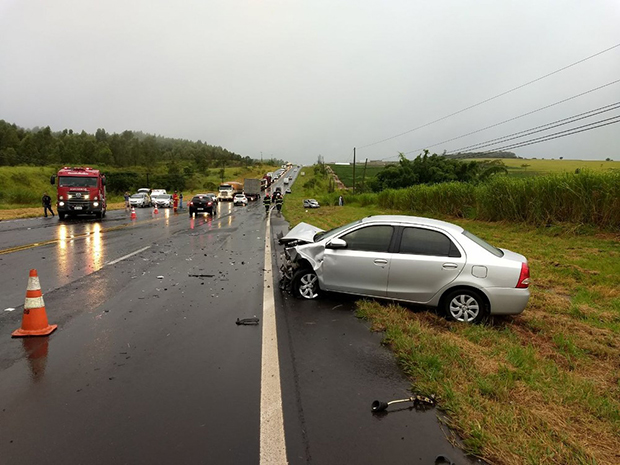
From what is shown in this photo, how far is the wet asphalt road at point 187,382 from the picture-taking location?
2.98 m

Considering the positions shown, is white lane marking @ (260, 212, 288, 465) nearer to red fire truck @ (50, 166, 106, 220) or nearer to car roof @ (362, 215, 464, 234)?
car roof @ (362, 215, 464, 234)

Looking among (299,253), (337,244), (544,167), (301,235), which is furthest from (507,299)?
(544,167)

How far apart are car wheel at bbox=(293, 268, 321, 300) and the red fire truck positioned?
22046 millimetres

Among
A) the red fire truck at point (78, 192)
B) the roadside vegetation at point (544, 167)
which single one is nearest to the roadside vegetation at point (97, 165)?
the red fire truck at point (78, 192)

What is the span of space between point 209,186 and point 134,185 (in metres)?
21.5

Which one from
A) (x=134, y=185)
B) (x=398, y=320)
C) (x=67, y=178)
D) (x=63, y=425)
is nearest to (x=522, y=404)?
(x=398, y=320)

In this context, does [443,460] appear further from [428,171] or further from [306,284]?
[428,171]

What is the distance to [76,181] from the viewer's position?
81.5 ft

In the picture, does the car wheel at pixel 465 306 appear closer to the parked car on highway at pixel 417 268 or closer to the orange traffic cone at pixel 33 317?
the parked car on highway at pixel 417 268

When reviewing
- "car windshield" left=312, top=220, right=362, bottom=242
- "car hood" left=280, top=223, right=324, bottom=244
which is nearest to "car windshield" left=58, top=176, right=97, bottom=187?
"car hood" left=280, top=223, right=324, bottom=244

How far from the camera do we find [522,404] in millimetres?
3707

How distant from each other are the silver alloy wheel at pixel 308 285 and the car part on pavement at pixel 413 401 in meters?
3.47

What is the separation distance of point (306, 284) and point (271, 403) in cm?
359

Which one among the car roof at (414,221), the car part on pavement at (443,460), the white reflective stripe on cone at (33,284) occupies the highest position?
the car roof at (414,221)
